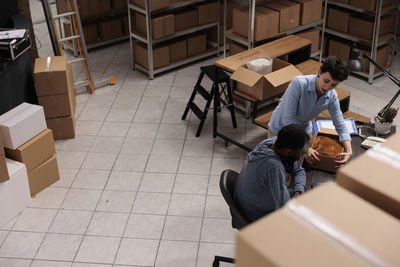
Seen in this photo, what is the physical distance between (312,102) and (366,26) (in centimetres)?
375

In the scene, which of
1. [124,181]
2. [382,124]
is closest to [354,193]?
[382,124]

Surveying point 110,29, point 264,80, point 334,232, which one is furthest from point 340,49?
point 334,232

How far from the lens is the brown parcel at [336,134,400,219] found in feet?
5.22

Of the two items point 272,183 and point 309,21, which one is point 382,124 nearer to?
point 272,183

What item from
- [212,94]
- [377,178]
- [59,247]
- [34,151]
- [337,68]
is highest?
[377,178]

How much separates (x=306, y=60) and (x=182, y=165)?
2299 millimetres

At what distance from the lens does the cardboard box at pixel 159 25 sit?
6824 mm

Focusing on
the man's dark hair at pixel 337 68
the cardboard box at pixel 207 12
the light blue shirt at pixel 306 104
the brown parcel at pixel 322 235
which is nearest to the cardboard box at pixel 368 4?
the cardboard box at pixel 207 12

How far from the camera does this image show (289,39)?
611cm

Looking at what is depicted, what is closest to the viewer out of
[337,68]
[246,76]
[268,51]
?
[337,68]

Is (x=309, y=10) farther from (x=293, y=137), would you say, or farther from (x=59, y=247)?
(x=59, y=247)

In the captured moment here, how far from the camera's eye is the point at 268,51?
227 inches

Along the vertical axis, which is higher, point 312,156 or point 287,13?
point 287,13

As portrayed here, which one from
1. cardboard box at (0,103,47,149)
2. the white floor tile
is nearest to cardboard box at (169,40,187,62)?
cardboard box at (0,103,47,149)
